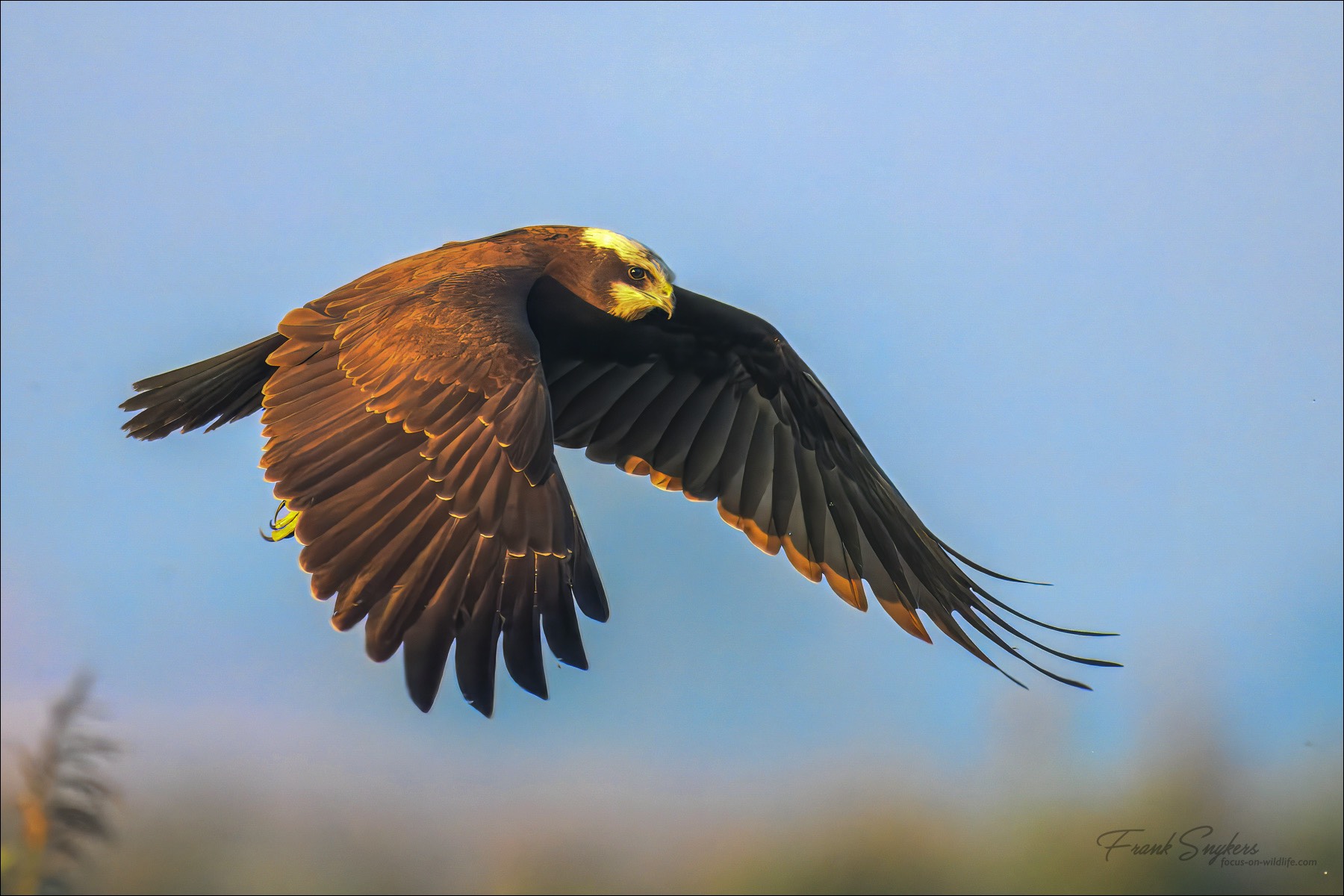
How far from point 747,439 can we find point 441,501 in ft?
8.78

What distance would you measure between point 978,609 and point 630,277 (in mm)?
2413

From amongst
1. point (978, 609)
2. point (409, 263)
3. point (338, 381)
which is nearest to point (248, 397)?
point (409, 263)

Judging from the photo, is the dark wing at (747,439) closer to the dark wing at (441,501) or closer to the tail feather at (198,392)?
the tail feather at (198,392)

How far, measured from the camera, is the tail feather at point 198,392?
6.30 metres

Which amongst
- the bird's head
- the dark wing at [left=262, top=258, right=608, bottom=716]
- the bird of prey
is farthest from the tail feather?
the bird's head

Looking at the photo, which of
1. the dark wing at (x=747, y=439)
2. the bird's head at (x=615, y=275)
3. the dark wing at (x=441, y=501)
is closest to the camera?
the dark wing at (x=441, y=501)

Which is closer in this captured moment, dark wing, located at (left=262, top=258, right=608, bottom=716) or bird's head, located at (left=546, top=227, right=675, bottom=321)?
dark wing, located at (left=262, top=258, right=608, bottom=716)

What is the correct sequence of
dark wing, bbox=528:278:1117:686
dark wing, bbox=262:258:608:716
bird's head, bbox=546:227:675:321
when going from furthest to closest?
dark wing, bbox=528:278:1117:686 < bird's head, bbox=546:227:675:321 < dark wing, bbox=262:258:608:716

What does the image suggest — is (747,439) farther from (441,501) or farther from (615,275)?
(441,501)

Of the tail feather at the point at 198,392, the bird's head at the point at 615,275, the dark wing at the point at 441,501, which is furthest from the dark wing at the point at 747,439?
the dark wing at the point at 441,501

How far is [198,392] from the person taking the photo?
6.35 metres

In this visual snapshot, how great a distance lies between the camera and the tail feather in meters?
6.30

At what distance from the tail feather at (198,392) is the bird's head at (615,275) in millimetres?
1483

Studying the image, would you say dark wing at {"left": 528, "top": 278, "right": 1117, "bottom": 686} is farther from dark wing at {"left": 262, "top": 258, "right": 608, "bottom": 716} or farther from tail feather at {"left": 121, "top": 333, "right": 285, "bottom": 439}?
dark wing at {"left": 262, "top": 258, "right": 608, "bottom": 716}
